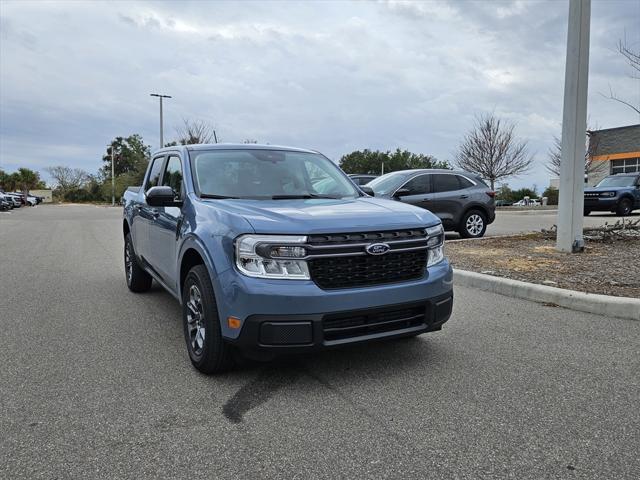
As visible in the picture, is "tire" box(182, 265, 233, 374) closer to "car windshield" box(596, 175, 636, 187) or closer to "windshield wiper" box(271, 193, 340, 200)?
"windshield wiper" box(271, 193, 340, 200)

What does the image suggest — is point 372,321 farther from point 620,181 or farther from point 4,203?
point 4,203

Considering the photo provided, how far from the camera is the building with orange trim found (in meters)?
41.8

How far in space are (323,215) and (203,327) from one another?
118 cm

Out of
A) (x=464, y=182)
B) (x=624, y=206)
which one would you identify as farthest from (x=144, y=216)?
(x=624, y=206)

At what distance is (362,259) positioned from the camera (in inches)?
137

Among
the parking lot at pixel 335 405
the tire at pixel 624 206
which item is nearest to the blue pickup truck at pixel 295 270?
the parking lot at pixel 335 405

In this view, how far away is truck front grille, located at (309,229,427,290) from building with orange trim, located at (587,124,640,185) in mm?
43357

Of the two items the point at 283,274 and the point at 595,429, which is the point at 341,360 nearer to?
the point at 283,274

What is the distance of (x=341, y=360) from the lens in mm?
4051

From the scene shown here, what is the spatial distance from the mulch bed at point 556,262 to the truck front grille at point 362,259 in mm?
3273

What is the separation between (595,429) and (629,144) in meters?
46.6

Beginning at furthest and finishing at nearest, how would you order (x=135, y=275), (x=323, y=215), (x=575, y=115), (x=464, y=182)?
1. (x=464, y=182)
2. (x=575, y=115)
3. (x=135, y=275)
4. (x=323, y=215)

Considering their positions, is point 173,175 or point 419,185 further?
point 419,185

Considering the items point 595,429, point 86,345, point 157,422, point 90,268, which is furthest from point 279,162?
point 90,268
